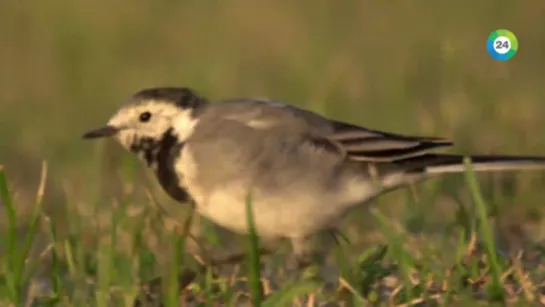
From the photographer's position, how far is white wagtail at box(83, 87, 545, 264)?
4.46 metres

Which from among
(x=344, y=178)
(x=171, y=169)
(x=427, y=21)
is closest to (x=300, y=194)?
(x=344, y=178)

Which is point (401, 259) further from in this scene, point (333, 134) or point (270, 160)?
point (333, 134)

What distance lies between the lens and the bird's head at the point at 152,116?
4770 mm

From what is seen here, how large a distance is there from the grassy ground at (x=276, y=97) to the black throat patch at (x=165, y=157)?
10 centimetres

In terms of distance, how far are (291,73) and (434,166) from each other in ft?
13.3

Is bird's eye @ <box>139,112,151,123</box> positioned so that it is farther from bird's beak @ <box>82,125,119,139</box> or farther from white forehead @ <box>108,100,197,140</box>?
bird's beak @ <box>82,125,119,139</box>

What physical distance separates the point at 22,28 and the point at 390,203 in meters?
6.34

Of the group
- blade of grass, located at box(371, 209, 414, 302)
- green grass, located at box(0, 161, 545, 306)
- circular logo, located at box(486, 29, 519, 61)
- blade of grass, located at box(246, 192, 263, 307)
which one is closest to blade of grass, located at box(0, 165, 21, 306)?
green grass, located at box(0, 161, 545, 306)

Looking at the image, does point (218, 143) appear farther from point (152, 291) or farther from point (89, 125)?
point (89, 125)

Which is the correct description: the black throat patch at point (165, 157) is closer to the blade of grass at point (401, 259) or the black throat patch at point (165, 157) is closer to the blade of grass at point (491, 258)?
the blade of grass at point (401, 259)

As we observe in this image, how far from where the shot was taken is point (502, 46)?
29.7 feet

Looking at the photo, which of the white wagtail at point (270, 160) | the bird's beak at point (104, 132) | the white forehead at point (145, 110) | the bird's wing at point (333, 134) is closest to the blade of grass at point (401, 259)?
the white wagtail at point (270, 160)

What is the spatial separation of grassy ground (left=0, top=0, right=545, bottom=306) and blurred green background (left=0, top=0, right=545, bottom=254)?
0.02 metres

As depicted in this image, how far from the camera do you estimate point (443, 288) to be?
3.91 meters
